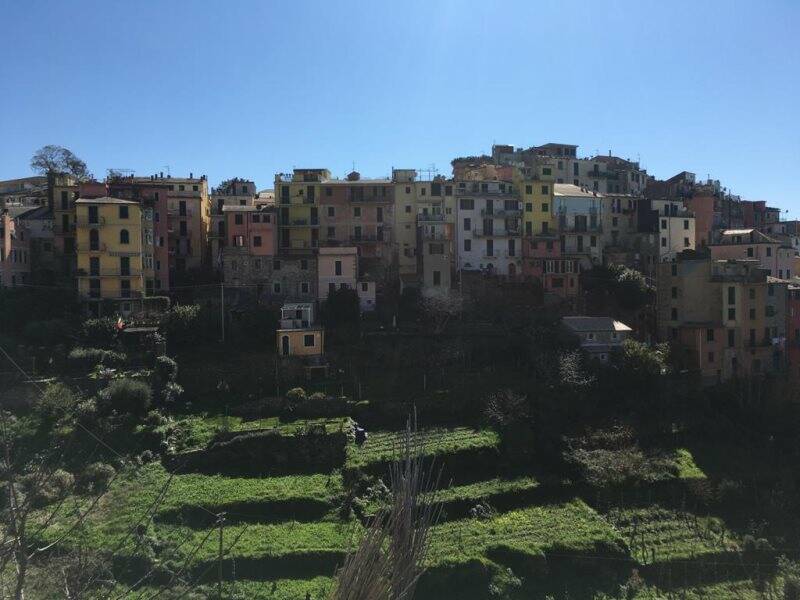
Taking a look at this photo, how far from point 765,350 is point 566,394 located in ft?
44.4

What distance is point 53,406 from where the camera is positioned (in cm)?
2628

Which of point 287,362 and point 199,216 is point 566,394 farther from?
point 199,216

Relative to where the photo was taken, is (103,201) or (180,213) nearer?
(103,201)

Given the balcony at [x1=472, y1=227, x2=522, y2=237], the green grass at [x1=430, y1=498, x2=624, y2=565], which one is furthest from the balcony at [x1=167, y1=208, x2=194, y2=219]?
the green grass at [x1=430, y1=498, x2=624, y2=565]

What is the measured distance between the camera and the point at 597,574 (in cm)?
2141

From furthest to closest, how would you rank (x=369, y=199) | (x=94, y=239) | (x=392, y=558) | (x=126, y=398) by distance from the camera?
1. (x=369, y=199)
2. (x=94, y=239)
3. (x=126, y=398)
4. (x=392, y=558)

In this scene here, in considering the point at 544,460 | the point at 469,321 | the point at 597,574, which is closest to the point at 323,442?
the point at 544,460

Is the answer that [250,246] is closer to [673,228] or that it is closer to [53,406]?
[53,406]

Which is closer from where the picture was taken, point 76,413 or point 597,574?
point 597,574

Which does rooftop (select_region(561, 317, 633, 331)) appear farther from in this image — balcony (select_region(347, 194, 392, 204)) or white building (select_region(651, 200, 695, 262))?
balcony (select_region(347, 194, 392, 204))

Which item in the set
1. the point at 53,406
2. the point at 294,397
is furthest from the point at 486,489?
the point at 53,406

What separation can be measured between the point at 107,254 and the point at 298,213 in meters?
11.6

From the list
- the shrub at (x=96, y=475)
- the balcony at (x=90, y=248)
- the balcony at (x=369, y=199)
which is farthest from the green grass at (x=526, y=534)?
the balcony at (x=90, y=248)

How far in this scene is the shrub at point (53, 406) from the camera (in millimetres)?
26094
